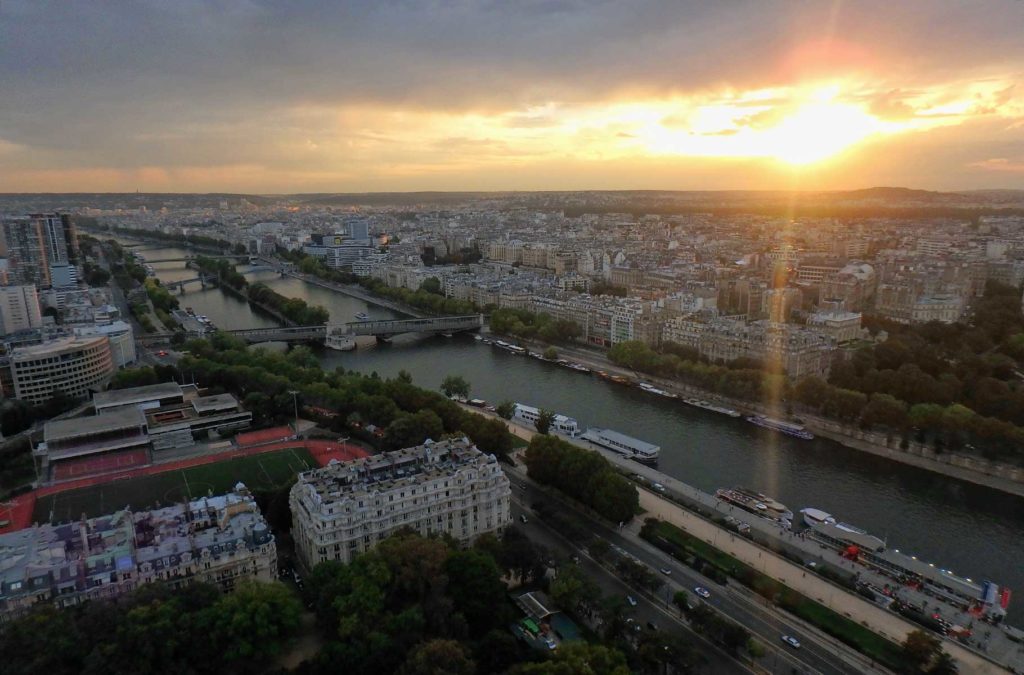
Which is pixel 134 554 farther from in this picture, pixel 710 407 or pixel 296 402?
pixel 710 407

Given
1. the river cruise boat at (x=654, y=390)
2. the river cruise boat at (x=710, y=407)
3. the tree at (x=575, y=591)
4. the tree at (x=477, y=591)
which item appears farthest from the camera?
the river cruise boat at (x=654, y=390)

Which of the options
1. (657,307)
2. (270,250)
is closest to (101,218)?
(270,250)

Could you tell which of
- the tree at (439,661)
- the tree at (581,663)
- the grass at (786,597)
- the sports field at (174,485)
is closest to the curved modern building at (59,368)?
the sports field at (174,485)

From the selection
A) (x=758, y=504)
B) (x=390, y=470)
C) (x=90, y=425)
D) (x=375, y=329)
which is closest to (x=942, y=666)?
(x=758, y=504)

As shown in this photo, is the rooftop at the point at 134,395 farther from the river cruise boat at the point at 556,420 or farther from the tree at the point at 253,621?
the tree at the point at 253,621

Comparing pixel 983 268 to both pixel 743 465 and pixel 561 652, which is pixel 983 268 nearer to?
pixel 743 465

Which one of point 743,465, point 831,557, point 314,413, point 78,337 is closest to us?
point 831,557

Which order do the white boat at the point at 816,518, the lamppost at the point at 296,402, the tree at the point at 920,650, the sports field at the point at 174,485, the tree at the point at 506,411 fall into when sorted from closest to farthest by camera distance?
the tree at the point at 920,650 → the white boat at the point at 816,518 → the sports field at the point at 174,485 → the lamppost at the point at 296,402 → the tree at the point at 506,411
